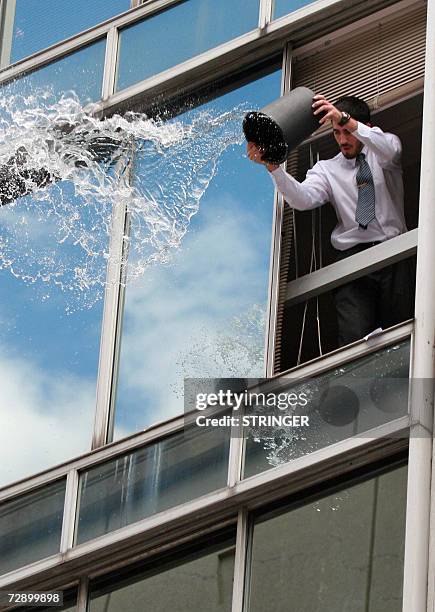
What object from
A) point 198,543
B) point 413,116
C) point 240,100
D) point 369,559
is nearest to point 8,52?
point 240,100

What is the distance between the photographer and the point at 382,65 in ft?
44.8

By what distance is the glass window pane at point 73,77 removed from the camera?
1499 cm

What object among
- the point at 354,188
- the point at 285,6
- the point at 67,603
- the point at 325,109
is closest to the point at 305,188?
the point at 354,188

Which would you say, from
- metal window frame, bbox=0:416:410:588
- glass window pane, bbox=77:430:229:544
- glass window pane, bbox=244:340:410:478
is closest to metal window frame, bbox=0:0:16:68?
glass window pane, bbox=77:430:229:544

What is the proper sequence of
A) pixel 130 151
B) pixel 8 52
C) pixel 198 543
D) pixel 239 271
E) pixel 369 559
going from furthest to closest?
pixel 8 52 → pixel 130 151 → pixel 239 271 → pixel 198 543 → pixel 369 559

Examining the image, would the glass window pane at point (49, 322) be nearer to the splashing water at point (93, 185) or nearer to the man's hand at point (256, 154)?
the splashing water at point (93, 185)

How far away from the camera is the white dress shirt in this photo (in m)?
13.1

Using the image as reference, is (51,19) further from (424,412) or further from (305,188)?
(424,412)

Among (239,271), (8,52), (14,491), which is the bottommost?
(14,491)

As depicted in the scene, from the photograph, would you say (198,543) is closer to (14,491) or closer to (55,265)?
(14,491)

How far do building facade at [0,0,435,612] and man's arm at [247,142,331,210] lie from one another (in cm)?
24

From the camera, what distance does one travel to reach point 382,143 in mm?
13148

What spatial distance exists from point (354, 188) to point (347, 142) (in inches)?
11.9

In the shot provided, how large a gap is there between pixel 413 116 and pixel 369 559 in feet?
11.4
